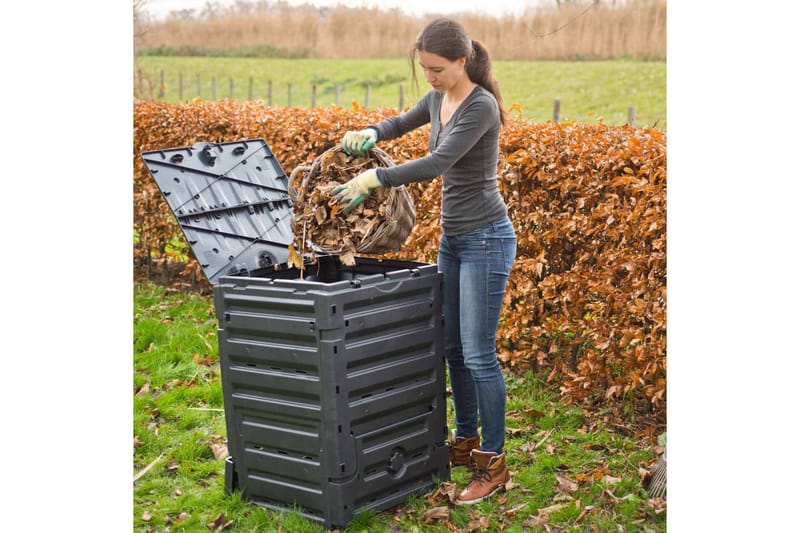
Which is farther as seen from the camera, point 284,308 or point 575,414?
point 575,414

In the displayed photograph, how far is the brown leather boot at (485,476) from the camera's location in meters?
3.54

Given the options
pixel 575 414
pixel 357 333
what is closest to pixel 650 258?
pixel 575 414

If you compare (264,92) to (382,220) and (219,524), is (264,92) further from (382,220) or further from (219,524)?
(219,524)

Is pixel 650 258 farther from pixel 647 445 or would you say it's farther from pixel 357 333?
pixel 357 333

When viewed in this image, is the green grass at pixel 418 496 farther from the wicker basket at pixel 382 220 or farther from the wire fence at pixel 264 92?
the wire fence at pixel 264 92

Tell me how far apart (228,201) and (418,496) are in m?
1.59

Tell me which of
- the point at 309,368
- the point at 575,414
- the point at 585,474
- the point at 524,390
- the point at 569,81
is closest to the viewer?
the point at 309,368

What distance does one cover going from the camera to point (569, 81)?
18453 mm

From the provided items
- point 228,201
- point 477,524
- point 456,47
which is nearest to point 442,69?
point 456,47

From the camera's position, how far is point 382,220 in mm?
3422

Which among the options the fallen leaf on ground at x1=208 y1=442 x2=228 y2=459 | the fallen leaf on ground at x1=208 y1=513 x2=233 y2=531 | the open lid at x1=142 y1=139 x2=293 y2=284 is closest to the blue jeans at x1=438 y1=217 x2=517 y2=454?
the open lid at x1=142 y1=139 x2=293 y2=284

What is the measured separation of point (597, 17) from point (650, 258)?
1588cm

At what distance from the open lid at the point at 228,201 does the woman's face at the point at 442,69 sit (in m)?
1.09

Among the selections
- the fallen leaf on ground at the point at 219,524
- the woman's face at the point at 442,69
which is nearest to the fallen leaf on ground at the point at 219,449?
the fallen leaf on ground at the point at 219,524
